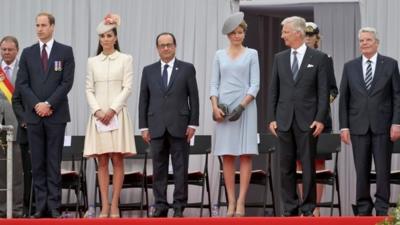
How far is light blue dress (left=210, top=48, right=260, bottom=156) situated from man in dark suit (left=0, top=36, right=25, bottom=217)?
7.00 ft

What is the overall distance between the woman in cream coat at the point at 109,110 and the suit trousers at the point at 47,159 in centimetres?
35

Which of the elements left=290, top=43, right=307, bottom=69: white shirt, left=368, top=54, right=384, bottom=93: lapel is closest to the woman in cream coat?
left=290, top=43, right=307, bottom=69: white shirt

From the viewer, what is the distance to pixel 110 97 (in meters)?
10.5

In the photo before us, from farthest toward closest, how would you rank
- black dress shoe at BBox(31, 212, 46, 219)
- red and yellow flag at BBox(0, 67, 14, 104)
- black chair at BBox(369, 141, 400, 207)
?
black chair at BBox(369, 141, 400, 207)
red and yellow flag at BBox(0, 67, 14, 104)
black dress shoe at BBox(31, 212, 46, 219)

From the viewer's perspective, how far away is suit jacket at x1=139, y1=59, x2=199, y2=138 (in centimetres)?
1042

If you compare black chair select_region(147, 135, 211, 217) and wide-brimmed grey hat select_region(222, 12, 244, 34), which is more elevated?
wide-brimmed grey hat select_region(222, 12, 244, 34)

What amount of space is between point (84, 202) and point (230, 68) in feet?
9.69

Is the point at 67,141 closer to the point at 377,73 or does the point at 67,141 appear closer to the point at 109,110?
the point at 109,110

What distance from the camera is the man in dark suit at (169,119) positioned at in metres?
10.4

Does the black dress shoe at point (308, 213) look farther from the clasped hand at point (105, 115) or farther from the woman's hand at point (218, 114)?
the clasped hand at point (105, 115)

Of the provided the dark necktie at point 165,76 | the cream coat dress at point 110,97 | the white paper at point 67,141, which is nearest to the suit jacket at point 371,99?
the dark necktie at point 165,76

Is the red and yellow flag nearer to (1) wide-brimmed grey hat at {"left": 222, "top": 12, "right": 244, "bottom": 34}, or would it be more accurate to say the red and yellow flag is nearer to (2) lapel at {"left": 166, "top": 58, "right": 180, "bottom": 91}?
(2) lapel at {"left": 166, "top": 58, "right": 180, "bottom": 91}

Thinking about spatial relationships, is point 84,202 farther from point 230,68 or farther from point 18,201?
point 230,68

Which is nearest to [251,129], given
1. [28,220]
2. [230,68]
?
[230,68]
